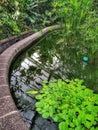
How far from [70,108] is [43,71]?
87.2 inches

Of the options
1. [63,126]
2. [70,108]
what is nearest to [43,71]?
[70,108]

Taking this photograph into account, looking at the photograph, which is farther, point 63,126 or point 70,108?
point 70,108

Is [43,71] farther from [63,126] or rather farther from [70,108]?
[63,126]

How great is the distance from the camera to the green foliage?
8.65ft

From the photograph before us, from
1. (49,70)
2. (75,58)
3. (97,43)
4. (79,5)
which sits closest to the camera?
(49,70)

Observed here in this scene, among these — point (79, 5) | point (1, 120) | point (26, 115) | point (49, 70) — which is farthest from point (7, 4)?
point (79, 5)

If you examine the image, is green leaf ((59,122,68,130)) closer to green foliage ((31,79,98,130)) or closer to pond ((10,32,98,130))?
green foliage ((31,79,98,130))

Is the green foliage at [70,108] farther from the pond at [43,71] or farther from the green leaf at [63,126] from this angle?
the pond at [43,71]

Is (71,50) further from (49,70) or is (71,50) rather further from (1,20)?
(1,20)

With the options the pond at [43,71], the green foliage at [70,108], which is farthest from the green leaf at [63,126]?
the pond at [43,71]

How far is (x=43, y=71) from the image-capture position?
509cm

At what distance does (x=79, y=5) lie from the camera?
23.5ft

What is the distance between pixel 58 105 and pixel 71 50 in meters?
4.52

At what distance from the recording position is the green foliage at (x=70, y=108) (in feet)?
8.65
